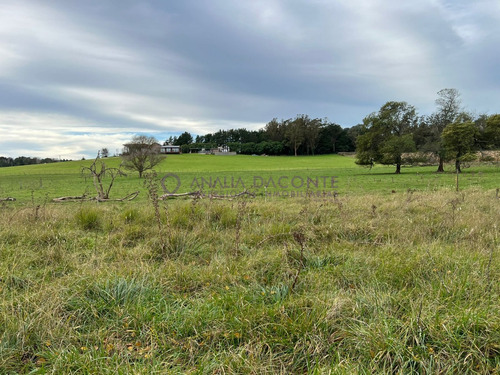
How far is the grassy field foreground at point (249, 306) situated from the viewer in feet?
7.94

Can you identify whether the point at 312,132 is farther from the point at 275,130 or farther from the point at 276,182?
the point at 276,182

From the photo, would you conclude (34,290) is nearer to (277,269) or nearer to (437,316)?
(277,269)

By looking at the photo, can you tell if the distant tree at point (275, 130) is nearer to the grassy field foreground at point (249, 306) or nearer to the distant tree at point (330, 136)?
the distant tree at point (330, 136)

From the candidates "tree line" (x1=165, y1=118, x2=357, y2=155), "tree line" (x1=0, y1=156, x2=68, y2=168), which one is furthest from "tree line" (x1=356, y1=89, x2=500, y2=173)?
"tree line" (x1=0, y1=156, x2=68, y2=168)

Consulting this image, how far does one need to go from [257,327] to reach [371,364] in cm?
100

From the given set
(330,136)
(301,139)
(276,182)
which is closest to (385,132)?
(276,182)

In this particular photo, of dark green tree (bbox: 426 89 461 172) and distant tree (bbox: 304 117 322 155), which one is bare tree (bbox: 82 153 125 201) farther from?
distant tree (bbox: 304 117 322 155)

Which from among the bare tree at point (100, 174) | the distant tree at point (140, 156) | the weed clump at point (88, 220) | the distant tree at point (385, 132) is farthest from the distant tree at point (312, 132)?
the weed clump at point (88, 220)

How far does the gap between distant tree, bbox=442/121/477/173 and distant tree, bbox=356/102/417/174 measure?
4729mm

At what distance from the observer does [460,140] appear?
103ft

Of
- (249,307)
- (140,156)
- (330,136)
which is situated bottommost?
(249,307)

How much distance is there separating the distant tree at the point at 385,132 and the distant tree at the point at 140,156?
28.3 meters

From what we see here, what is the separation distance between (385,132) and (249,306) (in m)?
40.2

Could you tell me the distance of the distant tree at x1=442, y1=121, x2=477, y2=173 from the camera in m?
31.2
